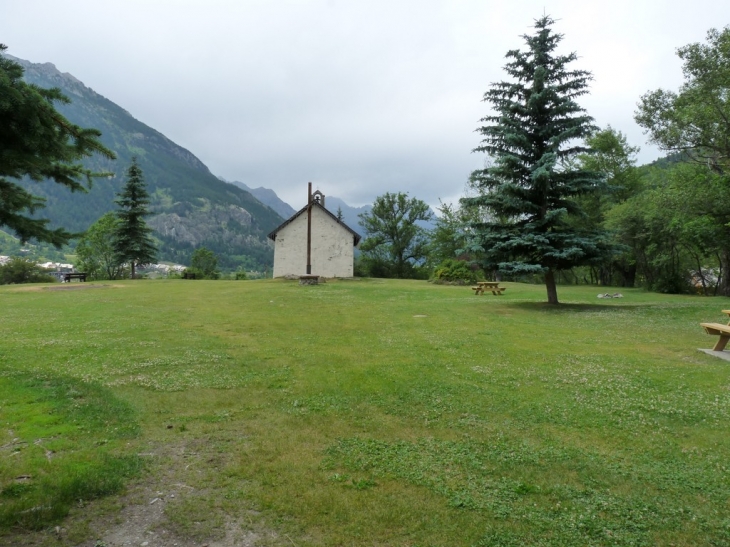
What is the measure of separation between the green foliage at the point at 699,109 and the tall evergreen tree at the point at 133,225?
148ft

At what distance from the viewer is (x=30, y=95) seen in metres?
4.27

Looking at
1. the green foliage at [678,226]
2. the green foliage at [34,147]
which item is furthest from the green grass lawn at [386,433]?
the green foliage at [678,226]

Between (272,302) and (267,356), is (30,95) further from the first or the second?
(272,302)

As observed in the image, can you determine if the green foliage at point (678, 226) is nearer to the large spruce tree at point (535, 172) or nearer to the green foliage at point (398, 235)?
the large spruce tree at point (535, 172)

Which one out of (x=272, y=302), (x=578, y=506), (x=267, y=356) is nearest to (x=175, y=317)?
(x=272, y=302)

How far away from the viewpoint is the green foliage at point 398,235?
62.6 m

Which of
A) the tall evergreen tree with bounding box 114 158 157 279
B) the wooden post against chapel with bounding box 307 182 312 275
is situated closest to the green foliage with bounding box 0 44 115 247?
the wooden post against chapel with bounding box 307 182 312 275

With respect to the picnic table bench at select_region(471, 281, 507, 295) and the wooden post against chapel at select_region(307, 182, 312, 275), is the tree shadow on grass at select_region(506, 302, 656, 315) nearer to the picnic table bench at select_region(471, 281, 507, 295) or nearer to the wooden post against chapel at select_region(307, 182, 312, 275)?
the picnic table bench at select_region(471, 281, 507, 295)

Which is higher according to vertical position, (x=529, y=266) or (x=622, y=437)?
(x=529, y=266)

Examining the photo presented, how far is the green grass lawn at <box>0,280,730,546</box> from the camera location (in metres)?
4.00

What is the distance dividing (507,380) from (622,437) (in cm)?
260

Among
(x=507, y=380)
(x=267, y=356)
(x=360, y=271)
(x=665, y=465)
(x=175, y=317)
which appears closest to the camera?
(x=665, y=465)

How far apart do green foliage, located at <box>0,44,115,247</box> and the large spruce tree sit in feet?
→ 53.6

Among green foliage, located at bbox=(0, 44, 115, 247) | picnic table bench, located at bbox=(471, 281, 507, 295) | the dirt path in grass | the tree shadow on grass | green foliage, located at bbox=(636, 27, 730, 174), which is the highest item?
green foliage, located at bbox=(636, 27, 730, 174)
